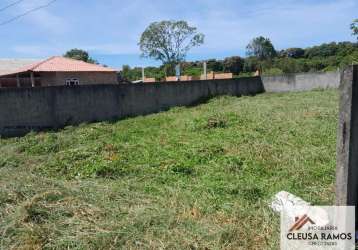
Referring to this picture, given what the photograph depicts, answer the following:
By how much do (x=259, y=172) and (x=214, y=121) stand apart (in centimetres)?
359

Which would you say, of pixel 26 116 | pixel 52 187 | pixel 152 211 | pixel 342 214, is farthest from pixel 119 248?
pixel 26 116

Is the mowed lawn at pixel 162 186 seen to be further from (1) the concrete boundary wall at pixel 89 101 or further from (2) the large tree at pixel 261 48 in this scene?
(2) the large tree at pixel 261 48

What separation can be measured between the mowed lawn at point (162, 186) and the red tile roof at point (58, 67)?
48.0 feet

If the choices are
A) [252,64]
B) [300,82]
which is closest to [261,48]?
[252,64]

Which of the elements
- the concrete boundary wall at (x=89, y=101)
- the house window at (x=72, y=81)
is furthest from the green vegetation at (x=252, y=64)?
the concrete boundary wall at (x=89, y=101)

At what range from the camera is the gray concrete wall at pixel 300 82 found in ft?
60.4

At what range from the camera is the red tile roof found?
65.9ft

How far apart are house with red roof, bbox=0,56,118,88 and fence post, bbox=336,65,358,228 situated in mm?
18554

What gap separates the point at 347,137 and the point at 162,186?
2172 mm

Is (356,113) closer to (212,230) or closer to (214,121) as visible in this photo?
(212,230)

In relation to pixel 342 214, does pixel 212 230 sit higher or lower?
lower

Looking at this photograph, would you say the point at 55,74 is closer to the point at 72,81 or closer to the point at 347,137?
the point at 72,81

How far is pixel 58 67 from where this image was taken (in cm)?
2119

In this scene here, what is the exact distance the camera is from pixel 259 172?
4266mm
